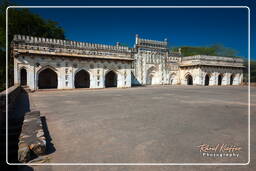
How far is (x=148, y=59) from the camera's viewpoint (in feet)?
96.2

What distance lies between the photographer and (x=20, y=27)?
24.6m

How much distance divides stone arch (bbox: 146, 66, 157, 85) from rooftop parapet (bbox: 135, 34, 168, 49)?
Result: 445cm

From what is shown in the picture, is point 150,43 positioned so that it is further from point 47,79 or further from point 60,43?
point 47,79

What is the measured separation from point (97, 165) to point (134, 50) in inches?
1062

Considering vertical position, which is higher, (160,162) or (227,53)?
(227,53)

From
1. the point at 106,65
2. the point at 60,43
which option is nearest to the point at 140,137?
the point at 106,65

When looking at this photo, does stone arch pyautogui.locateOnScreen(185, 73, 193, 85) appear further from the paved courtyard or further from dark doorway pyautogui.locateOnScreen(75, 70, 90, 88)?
the paved courtyard

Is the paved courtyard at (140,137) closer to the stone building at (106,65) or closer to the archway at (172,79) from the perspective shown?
the stone building at (106,65)

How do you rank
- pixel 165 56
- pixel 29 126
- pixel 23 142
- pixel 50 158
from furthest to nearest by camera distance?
pixel 165 56 → pixel 29 126 → pixel 23 142 → pixel 50 158

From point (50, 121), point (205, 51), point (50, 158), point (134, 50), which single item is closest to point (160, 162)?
point (50, 158)

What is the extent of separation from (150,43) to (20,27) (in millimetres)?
22612

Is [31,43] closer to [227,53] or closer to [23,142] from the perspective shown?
[23,142]

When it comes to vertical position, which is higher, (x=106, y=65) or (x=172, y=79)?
(x=106, y=65)

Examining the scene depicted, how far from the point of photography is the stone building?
17156mm
